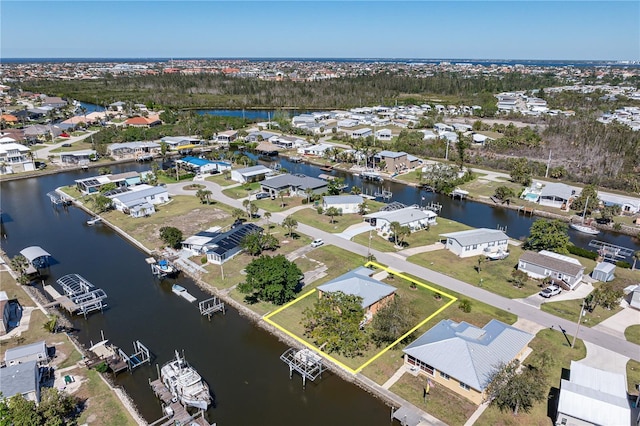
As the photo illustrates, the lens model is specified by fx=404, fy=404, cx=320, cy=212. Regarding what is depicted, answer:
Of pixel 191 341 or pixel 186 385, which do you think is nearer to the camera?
pixel 186 385

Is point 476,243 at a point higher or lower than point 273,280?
→ lower

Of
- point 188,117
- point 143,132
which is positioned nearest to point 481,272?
point 143,132

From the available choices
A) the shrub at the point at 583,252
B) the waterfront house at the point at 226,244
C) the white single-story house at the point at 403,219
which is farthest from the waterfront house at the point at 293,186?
the shrub at the point at 583,252

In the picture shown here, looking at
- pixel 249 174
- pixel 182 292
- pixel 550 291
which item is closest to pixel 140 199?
pixel 249 174

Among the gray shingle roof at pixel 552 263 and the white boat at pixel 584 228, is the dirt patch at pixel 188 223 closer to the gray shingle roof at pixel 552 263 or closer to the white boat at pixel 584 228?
the gray shingle roof at pixel 552 263

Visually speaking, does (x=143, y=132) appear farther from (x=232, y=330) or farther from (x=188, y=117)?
(x=232, y=330)

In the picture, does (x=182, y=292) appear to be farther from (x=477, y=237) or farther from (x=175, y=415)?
(x=477, y=237)
